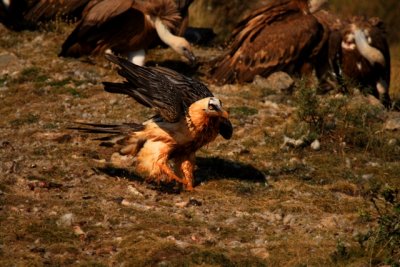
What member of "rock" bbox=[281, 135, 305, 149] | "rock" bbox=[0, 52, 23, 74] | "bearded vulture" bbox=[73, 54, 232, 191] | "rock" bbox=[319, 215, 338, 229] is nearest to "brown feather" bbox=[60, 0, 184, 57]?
"rock" bbox=[0, 52, 23, 74]

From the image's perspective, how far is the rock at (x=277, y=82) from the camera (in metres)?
11.6

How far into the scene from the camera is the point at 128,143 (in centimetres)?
832

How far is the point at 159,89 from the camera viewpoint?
8125 mm

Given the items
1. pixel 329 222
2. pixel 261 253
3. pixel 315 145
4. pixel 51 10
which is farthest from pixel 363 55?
pixel 261 253

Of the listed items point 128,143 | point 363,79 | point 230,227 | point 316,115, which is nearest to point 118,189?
point 128,143

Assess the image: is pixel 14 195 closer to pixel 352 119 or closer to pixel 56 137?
pixel 56 137

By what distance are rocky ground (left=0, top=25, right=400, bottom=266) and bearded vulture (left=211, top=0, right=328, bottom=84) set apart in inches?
16.7

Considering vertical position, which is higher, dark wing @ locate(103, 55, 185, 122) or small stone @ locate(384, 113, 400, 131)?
dark wing @ locate(103, 55, 185, 122)

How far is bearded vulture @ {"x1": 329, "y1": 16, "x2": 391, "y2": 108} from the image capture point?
12.5 m

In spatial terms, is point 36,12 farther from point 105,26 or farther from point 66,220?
point 66,220

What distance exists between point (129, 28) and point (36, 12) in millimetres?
2399

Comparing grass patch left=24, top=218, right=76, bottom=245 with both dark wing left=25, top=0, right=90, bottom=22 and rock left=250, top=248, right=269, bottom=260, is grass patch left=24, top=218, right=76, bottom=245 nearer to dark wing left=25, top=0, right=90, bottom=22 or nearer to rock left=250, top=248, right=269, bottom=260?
rock left=250, top=248, right=269, bottom=260

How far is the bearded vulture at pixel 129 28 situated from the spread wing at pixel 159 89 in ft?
9.94

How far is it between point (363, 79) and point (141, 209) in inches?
240
